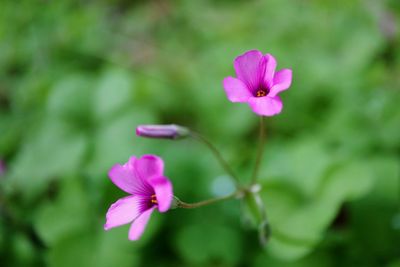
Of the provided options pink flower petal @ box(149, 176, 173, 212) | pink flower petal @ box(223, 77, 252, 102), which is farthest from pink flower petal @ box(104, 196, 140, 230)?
pink flower petal @ box(223, 77, 252, 102)

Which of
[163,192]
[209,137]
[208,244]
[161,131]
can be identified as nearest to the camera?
[163,192]

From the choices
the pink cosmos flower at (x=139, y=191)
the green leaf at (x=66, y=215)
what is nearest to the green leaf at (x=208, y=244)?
the green leaf at (x=66, y=215)

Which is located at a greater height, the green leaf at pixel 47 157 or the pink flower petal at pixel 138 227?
the pink flower petal at pixel 138 227

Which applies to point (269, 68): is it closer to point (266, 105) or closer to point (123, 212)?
point (266, 105)

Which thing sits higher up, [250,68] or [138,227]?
[250,68]

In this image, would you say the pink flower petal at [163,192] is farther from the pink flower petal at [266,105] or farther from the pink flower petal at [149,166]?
the pink flower petal at [266,105]

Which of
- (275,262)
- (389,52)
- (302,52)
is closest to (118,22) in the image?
(302,52)

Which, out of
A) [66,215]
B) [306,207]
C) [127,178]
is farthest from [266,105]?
[66,215]
